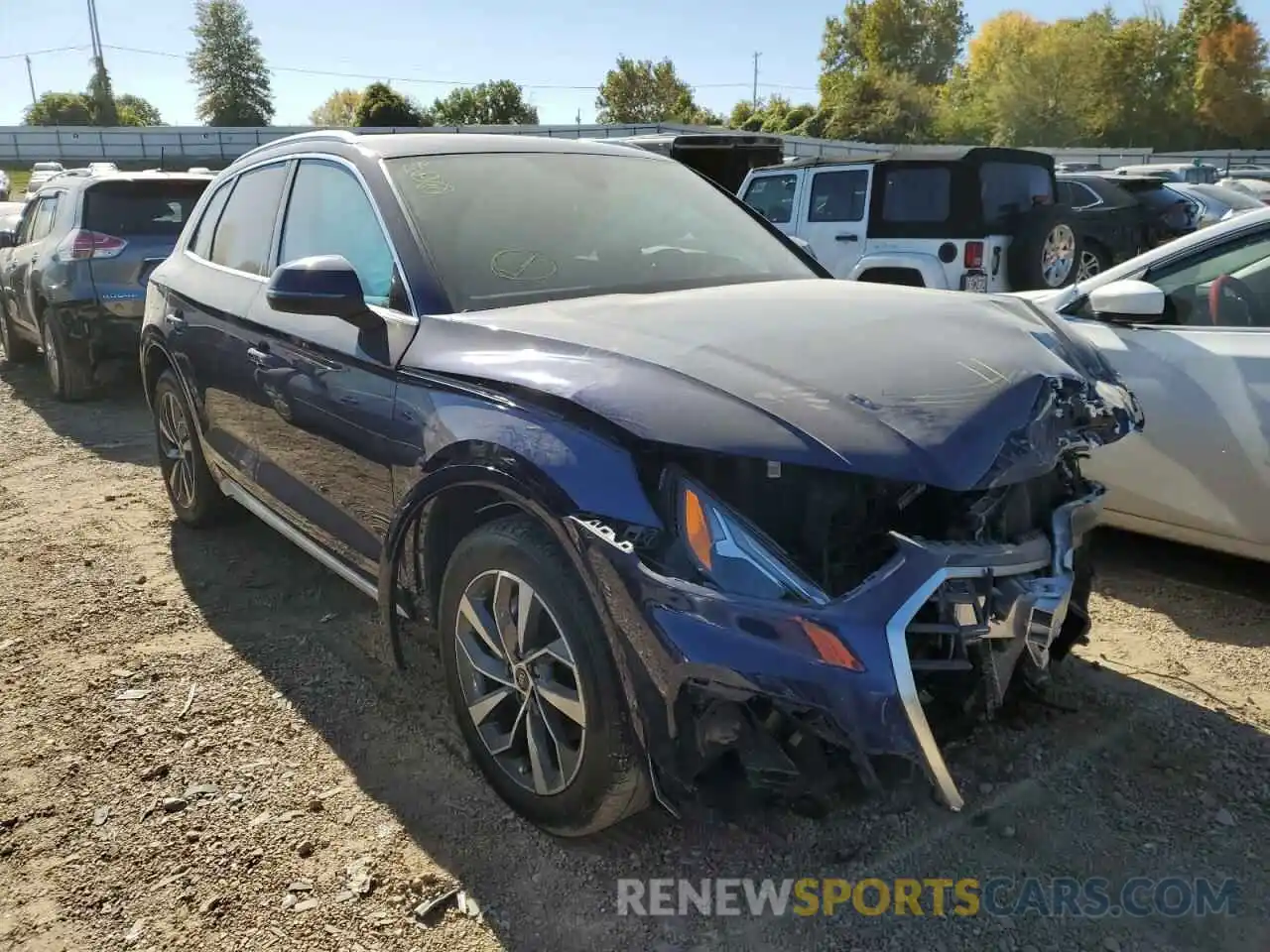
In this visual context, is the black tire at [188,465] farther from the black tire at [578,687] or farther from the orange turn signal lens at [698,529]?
the orange turn signal lens at [698,529]

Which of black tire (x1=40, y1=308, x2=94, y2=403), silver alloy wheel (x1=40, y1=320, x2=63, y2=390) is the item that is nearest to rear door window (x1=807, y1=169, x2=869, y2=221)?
black tire (x1=40, y1=308, x2=94, y2=403)

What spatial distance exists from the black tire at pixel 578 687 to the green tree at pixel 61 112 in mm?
97302

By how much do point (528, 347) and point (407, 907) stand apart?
4.56 feet

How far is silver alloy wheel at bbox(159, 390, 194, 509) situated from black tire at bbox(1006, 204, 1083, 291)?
634cm

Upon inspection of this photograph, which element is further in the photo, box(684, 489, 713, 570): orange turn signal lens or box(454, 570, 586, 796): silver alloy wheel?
box(454, 570, 586, 796): silver alloy wheel

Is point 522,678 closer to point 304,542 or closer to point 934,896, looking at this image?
point 934,896

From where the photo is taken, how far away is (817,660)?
1.95 m

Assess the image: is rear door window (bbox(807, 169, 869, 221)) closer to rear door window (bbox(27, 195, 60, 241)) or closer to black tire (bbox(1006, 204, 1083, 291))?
black tire (bbox(1006, 204, 1083, 291))

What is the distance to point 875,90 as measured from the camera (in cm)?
6762

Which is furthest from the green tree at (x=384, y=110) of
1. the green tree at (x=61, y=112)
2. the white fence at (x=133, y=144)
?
the green tree at (x=61, y=112)

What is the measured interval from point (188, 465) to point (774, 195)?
682 centimetres

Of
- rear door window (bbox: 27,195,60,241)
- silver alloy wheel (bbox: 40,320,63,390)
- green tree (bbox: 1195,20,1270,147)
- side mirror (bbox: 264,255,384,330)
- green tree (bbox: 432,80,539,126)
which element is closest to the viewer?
side mirror (bbox: 264,255,384,330)

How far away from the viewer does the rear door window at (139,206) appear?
7.80 meters

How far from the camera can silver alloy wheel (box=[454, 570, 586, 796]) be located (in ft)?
7.79
